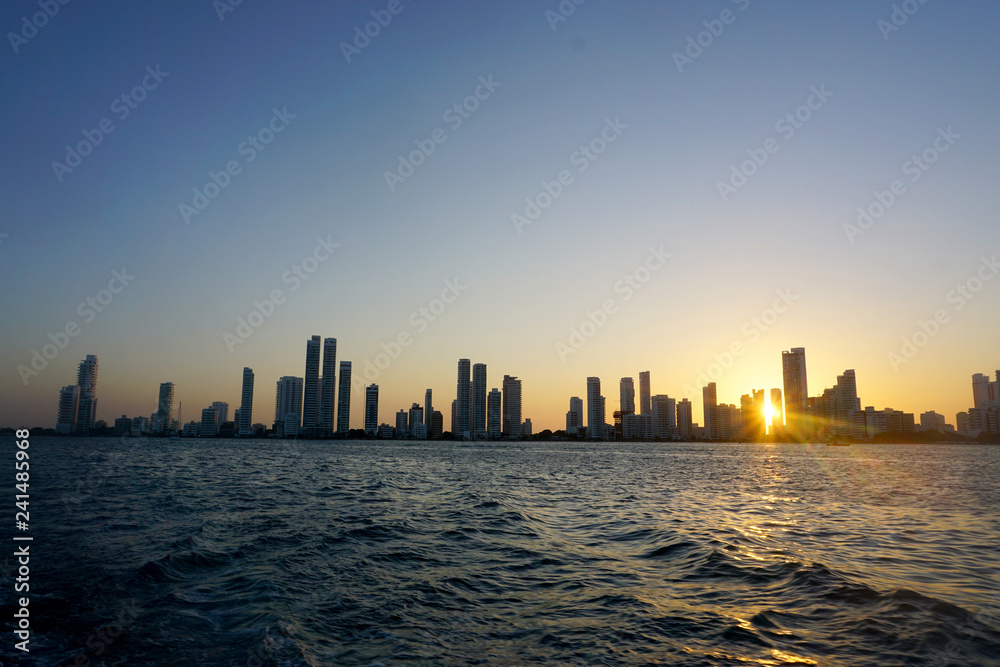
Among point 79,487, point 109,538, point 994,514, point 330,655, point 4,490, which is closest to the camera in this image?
point 330,655

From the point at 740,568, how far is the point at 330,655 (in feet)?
44.9

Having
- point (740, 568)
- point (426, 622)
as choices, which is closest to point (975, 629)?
point (740, 568)

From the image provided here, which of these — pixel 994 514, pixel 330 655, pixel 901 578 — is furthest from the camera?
pixel 994 514

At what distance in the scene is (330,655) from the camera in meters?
10.9

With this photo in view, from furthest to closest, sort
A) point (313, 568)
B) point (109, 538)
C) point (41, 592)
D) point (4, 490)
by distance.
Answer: point (4, 490)
point (109, 538)
point (313, 568)
point (41, 592)

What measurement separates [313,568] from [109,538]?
35.1 feet

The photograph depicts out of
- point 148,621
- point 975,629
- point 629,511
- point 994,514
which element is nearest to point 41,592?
point 148,621

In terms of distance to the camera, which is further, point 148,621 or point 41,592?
point 41,592

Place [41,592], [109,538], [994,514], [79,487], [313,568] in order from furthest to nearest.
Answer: [79,487]
[994,514]
[109,538]
[313,568]
[41,592]

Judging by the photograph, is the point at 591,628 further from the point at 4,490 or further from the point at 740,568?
the point at 4,490

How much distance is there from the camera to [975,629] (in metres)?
12.1

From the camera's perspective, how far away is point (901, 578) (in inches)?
652

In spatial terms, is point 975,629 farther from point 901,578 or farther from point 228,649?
point 228,649

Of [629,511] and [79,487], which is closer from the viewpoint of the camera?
[629,511]
